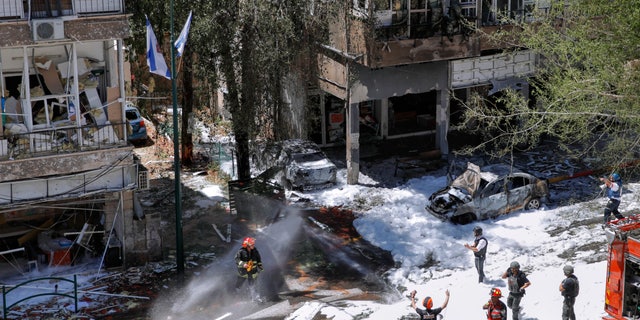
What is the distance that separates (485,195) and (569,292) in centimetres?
788

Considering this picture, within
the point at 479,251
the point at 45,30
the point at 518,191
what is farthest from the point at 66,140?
the point at 518,191

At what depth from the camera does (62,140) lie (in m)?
20.1

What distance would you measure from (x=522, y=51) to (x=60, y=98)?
53.4 ft

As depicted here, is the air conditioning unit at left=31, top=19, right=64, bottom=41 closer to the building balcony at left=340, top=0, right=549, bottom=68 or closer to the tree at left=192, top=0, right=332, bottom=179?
the tree at left=192, top=0, right=332, bottom=179

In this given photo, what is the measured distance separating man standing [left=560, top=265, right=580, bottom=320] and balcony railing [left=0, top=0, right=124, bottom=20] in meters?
11.4

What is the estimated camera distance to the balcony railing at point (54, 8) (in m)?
18.8

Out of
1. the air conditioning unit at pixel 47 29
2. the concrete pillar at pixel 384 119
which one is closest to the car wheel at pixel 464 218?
the concrete pillar at pixel 384 119

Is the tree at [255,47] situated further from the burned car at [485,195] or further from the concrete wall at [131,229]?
the burned car at [485,195]

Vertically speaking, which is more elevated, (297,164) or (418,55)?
(418,55)

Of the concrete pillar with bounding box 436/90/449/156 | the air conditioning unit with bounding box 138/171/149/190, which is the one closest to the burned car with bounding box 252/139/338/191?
the concrete pillar with bounding box 436/90/449/156

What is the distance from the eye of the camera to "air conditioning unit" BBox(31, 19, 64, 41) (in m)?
18.8

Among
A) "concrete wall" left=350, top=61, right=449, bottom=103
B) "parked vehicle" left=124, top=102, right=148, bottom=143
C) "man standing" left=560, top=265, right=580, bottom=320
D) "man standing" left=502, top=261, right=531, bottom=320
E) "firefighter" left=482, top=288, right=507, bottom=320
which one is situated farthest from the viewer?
"parked vehicle" left=124, top=102, right=148, bottom=143

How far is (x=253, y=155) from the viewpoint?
2619cm

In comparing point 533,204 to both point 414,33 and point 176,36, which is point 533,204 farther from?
point 176,36
